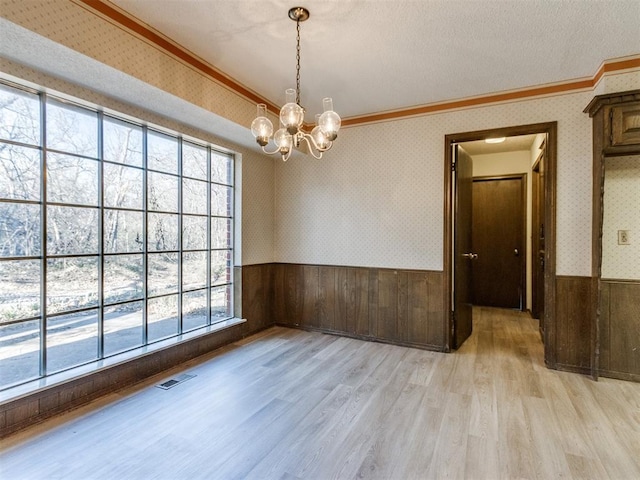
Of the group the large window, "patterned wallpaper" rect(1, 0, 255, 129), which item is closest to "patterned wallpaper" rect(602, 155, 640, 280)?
"patterned wallpaper" rect(1, 0, 255, 129)

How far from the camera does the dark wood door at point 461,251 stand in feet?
12.9

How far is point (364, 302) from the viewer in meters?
4.33

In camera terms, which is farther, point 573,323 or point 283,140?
point 573,323

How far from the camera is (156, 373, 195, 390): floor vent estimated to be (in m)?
2.92

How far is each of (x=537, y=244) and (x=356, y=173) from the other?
9.52 feet

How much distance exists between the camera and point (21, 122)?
2.40m

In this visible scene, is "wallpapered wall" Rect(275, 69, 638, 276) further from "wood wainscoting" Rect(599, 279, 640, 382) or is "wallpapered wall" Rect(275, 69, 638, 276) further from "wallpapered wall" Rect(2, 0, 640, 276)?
"wood wainscoting" Rect(599, 279, 640, 382)

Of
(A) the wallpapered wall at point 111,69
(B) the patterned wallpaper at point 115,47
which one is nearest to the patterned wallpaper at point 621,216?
(A) the wallpapered wall at point 111,69

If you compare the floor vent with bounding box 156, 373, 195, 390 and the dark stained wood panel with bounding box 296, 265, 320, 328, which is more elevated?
the dark stained wood panel with bounding box 296, 265, 320, 328

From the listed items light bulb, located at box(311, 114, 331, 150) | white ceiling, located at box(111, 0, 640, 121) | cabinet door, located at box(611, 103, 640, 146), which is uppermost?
white ceiling, located at box(111, 0, 640, 121)

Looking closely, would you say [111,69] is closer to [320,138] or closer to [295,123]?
[295,123]

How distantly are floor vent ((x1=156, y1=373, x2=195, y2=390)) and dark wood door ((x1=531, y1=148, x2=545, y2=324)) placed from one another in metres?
4.32

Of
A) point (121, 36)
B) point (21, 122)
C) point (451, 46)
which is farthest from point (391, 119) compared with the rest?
point (21, 122)

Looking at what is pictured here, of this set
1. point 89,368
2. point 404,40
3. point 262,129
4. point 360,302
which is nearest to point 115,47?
point 262,129
